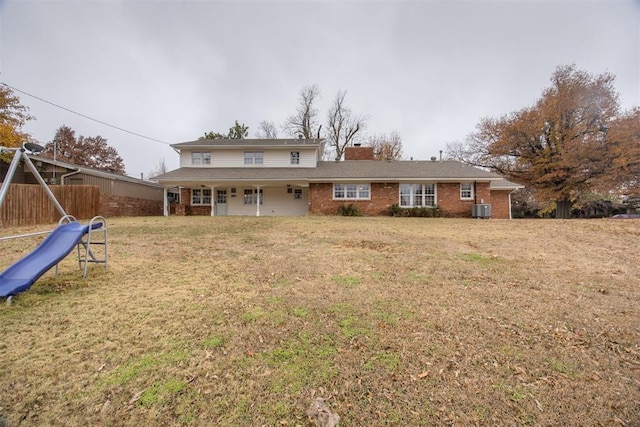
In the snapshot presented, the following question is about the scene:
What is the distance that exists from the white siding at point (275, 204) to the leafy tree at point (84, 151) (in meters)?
28.7

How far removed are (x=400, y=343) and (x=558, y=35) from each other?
15359 millimetres

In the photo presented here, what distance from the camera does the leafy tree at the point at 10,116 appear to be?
60.5 ft

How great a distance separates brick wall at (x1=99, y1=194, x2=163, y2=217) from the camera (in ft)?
60.5

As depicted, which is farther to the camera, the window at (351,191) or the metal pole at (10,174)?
the window at (351,191)

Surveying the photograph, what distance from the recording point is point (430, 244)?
29.7ft

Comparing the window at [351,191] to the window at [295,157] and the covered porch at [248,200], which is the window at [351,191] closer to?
the covered porch at [248,200]

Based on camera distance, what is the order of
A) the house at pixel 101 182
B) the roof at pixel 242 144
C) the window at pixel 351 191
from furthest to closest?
1. the roof at pixel 242 144
2. the window at pixel 351 191
3. the house at pixel 101 182

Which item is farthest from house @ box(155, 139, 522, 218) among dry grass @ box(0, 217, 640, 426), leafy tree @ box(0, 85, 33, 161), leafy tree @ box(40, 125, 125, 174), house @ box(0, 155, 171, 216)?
leafy tree @ box(40, 125, 125, 174)

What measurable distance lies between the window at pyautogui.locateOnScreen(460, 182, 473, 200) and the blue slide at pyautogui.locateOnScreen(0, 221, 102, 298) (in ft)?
67.7

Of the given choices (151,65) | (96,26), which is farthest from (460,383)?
(151,65)

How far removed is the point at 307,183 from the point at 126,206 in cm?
1336

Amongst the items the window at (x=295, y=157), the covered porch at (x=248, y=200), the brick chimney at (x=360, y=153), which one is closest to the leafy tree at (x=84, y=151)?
the covered porch at (x=248, y=200)

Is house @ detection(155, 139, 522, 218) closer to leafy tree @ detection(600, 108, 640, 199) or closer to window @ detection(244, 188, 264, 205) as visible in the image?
window @ detection(244, 188, 264, 205)

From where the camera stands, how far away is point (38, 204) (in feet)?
43.2
